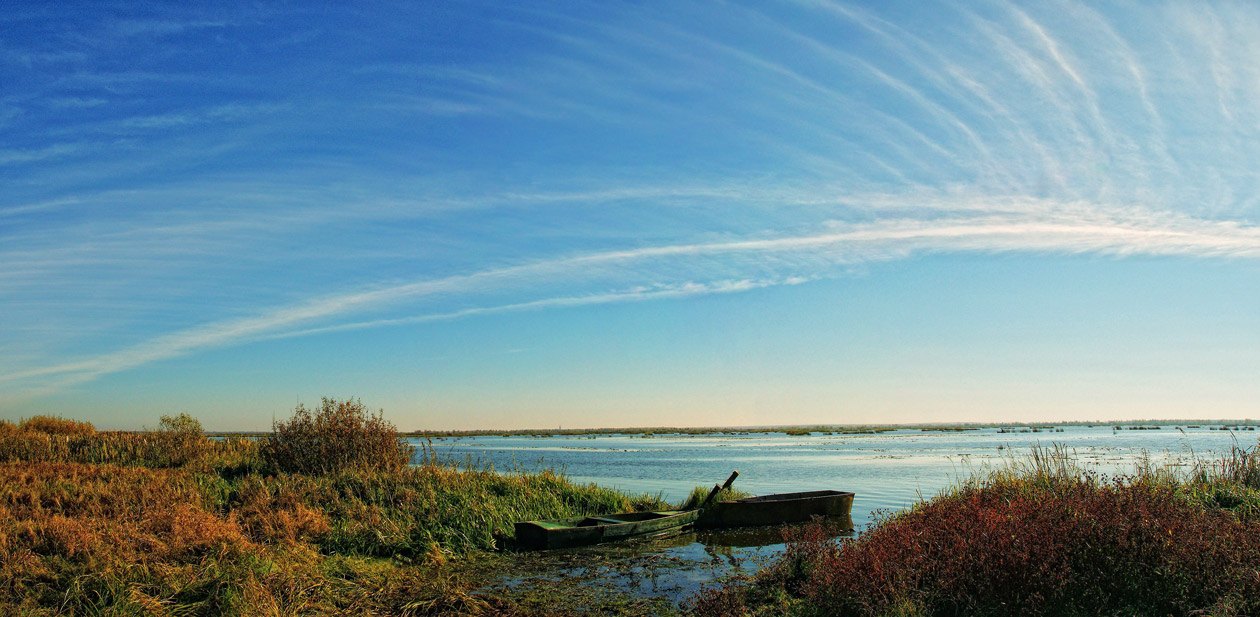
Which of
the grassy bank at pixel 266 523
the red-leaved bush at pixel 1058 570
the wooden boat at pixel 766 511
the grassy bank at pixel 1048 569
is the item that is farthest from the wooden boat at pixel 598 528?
the red-leaved bush at pixel 1058 570

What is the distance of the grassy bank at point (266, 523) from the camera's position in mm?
10203

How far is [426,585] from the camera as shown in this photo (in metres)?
11.6

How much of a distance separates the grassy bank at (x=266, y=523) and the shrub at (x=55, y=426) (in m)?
7.21

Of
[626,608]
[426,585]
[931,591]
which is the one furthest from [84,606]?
[931,591]

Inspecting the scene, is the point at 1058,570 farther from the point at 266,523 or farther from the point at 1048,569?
the point at 266,523

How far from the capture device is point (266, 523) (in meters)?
14.8

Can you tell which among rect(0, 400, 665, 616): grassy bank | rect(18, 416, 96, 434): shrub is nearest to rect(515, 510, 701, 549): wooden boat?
rect(0, 400, 665, 616): grassy bank

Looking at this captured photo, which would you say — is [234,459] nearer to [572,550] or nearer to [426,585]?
[572,550]

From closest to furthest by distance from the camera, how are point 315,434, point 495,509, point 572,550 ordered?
point 572,550
point 495,509
point 315,434

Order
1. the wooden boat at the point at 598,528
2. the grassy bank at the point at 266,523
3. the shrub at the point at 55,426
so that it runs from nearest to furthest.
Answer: the grassy bank at the point at 266,523, the wooden boat at the point at 598,528, the shrub at the point at 55,426

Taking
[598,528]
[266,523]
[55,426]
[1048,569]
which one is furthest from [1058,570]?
[55,426]

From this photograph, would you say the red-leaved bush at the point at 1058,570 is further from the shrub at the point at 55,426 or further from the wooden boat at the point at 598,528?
the shrub at the point at 55,426

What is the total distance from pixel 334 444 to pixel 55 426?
20653 millimetres

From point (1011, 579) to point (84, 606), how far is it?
11481 mm
